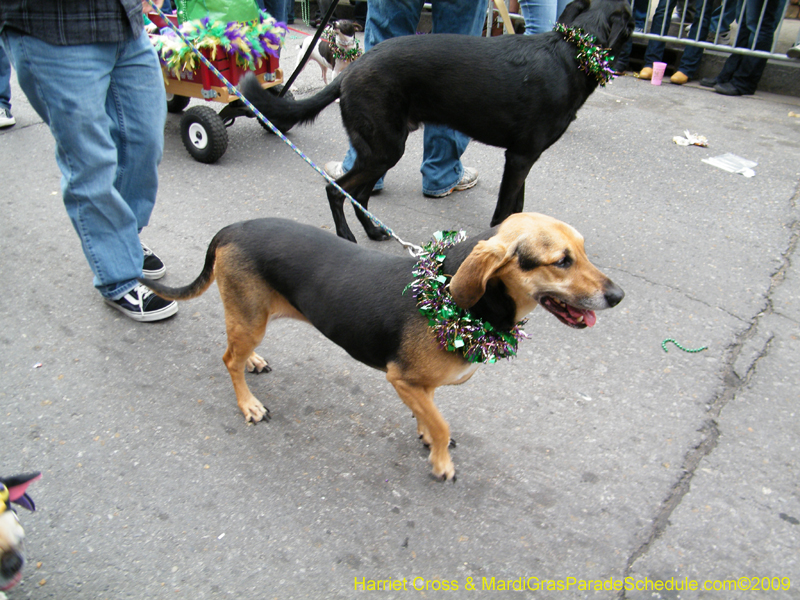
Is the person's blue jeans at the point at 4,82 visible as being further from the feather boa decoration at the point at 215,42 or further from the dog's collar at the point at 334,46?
the dog's collar at the point at 334,46

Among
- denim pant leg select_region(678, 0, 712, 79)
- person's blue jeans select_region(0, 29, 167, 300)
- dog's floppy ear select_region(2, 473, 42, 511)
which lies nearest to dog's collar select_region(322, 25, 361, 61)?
person's blue jeans select_region(0, 29, 167, 300)

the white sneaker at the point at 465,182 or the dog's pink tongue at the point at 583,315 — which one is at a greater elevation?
the dog's pink tongue at the point at 583,315

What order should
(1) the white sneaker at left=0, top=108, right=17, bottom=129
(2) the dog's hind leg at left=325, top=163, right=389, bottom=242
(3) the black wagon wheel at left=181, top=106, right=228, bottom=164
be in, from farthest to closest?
(1) the white sneaker at left=0, top=108, right=17, bottom=129, (3) the black wagon wheel at left=181, top=106, right=228, bottom=164, (2) the dog's hind leg at left=325, top=163, right=389, bottom=242

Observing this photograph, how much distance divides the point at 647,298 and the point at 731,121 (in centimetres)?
398

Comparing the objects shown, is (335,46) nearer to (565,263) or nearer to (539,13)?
(539,13)

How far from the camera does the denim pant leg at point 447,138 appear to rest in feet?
13.2

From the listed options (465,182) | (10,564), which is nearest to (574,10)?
(465,182)

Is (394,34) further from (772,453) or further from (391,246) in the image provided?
(772,453)

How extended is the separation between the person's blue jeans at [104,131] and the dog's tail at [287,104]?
27.9 inches

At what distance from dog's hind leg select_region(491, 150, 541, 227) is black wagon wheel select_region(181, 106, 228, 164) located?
2.51 metres

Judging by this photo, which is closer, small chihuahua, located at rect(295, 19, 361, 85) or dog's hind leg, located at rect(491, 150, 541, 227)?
dog's hind leg, located at rect(491, 150, 541, 227)

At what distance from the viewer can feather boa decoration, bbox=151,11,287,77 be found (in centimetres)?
461

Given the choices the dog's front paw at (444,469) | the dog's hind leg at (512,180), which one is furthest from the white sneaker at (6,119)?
the dog's front paw at (444,469)

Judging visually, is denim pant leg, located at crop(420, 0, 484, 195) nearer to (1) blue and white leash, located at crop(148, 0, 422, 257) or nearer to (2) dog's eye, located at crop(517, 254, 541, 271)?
(1) blue and white leash, located at crop(148, 0, 422, 257)
